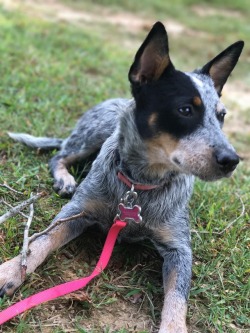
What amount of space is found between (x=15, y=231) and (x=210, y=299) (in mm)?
1462

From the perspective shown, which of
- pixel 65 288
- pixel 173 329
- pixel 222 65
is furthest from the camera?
pixel 222 65

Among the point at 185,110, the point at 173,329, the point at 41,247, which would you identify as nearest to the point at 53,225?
the point at 41,247

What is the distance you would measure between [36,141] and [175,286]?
7.44 ft

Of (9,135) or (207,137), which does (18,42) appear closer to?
(9,135)

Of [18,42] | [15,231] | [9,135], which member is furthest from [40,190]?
[18,42]

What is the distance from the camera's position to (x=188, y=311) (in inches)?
122

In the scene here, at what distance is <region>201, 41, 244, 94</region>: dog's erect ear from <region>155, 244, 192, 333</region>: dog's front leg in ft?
4.28

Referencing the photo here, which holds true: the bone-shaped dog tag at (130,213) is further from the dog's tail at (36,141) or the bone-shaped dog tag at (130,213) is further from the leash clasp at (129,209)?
the dog's tail at (36,141)

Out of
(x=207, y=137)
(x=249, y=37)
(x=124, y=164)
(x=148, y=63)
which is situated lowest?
(x=249, y=37)

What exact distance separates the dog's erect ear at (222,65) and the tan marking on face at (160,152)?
830 mm

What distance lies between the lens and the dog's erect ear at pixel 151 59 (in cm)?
301

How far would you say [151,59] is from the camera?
3096mm

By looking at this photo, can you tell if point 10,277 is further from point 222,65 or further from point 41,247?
point 222,65

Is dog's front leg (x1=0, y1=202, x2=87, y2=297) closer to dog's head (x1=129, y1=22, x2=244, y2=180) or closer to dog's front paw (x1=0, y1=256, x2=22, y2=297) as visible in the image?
dog's front paw (x1=0, y1=256, x2=22, y2=297)
